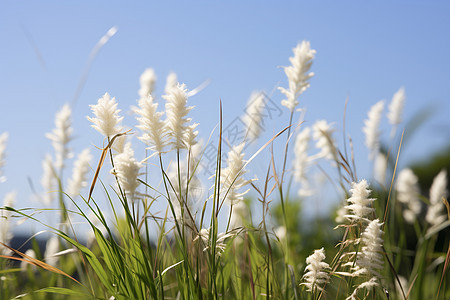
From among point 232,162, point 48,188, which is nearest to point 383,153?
point 232,162

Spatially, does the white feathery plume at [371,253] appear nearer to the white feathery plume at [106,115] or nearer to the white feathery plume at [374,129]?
the white feathery plume at [106,115]

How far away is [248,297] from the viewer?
6.80 ft

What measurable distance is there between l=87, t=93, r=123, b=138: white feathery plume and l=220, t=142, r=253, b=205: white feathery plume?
429 millimetres

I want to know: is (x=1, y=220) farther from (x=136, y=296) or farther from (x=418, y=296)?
(x=418, y=296)

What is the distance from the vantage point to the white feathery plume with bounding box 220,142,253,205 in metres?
1.59

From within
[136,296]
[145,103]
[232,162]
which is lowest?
[136,296]

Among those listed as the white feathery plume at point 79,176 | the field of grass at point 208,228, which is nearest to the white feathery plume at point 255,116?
the field of grass at point 208,228

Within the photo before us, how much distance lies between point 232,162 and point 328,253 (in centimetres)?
214

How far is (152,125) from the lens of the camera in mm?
1490

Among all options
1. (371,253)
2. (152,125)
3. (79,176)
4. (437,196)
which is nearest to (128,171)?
(152,125)

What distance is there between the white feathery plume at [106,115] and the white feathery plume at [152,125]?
9 centimetres

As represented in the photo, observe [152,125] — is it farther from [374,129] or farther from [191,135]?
[374,129]

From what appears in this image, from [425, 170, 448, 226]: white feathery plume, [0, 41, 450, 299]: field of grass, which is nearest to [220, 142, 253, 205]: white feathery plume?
[0, 41, 450, 299]: field of grass

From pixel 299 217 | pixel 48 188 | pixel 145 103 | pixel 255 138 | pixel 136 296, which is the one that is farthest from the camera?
pixel 299 217
